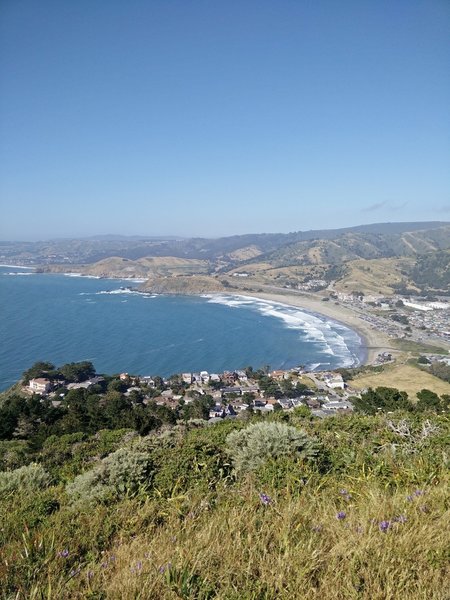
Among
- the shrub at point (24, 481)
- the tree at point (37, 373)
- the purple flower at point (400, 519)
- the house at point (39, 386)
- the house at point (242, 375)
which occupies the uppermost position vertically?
the purple flower at point (400, 519)

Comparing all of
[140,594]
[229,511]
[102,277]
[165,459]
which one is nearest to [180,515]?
[229,511]

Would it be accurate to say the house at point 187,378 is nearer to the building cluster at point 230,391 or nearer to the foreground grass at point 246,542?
the building cluster at point 230,391

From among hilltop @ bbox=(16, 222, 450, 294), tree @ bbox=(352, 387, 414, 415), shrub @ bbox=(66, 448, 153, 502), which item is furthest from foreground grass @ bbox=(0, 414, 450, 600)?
hilltop @ bbox=(16, 222, 450, 294)

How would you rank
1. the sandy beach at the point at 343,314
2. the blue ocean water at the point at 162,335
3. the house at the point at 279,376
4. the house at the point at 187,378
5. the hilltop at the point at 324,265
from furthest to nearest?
the hilltop at the point at 324,265, the sandy beach at the point at 343,314, the blue ocean water at the point at 162,335, the house at the point at 279,376, the house at the point at 187,378

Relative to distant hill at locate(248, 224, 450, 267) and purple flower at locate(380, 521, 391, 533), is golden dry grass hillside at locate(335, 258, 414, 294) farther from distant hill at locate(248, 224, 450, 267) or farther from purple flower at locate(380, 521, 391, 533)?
purple flower at locate(380, 521, 391, 533)

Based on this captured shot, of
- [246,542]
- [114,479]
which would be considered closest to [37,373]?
[114,479]

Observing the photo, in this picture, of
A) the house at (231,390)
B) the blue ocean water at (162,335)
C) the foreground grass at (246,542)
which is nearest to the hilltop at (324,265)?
the blue ocean water at (162,335)
